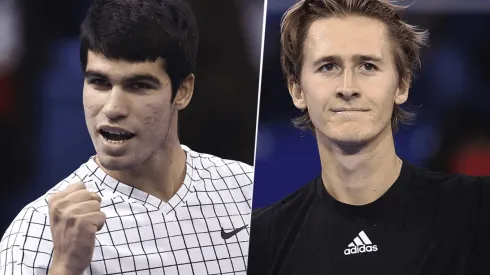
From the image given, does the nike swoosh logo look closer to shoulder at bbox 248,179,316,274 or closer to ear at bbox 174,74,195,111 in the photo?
shoulder at bbox 248,179,316,274

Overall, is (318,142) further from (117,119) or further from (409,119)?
(117,119)

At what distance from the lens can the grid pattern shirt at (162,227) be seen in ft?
6.07

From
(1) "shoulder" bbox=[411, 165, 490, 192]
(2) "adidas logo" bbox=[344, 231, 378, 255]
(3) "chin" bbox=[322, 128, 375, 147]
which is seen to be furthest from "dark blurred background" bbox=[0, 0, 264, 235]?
(1) "shoulder" bbox=[411, 165, 490, 192]

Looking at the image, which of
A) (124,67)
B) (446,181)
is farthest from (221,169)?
(446,181)

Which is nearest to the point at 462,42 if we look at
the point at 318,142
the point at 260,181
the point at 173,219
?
the point at 318,142

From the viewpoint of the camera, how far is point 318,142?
1.93 metres

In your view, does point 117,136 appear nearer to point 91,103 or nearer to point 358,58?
point 91,103

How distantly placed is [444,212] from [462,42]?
0.51 m

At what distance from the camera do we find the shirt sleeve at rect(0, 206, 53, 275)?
1.82 m

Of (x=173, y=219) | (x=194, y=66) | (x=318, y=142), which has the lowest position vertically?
(x=173, y=219)

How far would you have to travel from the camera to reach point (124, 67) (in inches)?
73.6

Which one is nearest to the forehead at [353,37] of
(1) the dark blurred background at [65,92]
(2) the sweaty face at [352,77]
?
(2) the sweaty face at [352,77]

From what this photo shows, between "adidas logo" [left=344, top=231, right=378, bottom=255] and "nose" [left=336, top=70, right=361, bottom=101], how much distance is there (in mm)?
401

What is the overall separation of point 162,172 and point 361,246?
632 mm
